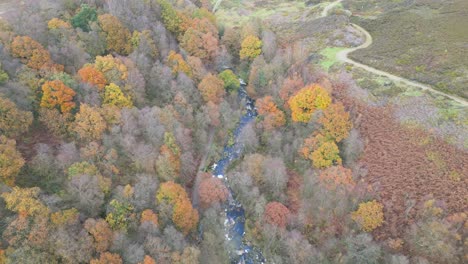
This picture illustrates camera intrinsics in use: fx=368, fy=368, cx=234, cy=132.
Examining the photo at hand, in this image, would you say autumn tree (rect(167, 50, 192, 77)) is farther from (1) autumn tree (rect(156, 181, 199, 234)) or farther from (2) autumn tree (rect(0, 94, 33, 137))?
(2) autumn tree (rect(0, 94, 33, 137))

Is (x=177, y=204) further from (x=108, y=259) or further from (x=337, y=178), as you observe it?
(x=337, y=178)

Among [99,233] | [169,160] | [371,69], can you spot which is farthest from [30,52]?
[371,69]

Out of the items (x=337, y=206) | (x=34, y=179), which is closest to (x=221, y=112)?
(x=337, y=206)

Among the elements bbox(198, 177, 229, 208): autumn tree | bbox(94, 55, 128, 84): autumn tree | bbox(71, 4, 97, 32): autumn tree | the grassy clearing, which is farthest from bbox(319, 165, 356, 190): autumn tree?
the grassy clearing

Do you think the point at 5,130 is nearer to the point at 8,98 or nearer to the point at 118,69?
the point at 8,98

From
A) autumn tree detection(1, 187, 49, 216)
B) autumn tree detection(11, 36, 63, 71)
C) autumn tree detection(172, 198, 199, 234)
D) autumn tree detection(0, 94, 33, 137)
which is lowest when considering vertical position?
autumn tree detection(172, 198, 199, 234)

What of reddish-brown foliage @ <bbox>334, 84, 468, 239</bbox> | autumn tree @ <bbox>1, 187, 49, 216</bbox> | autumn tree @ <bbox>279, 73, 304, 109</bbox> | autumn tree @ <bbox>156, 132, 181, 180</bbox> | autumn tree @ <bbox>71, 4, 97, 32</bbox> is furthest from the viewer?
autumn tree @ <bbox>71, 4, 97, 32</bbox>

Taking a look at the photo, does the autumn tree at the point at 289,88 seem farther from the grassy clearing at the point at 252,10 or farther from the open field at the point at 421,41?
the grassy clearing at the point at 252,10

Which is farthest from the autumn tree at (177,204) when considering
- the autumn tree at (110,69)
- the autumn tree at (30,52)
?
the autumn tree at (30,52)
